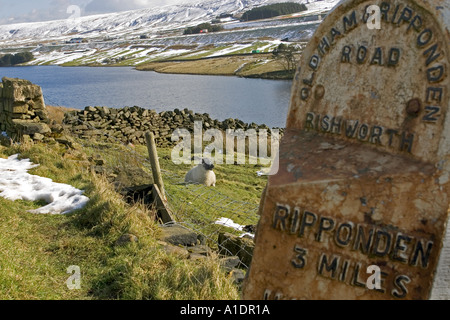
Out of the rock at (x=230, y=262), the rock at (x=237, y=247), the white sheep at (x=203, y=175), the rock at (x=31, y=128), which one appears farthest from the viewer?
the white sheep at (x=203, y=175)

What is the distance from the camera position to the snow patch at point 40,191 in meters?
6.88

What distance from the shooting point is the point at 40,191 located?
7.49 metres

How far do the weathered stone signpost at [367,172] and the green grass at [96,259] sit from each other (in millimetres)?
1502

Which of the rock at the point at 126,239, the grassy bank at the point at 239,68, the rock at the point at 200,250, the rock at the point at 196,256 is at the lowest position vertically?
the grassy bank at the point at 239,68

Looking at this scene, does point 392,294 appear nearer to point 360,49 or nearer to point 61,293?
point 360,49

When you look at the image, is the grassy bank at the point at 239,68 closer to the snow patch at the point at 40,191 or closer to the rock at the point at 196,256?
the snow patch at the point at 40,191

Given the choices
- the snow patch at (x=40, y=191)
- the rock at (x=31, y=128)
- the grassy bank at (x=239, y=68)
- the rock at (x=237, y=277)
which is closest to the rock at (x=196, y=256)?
the rock at (x=237, y=277)

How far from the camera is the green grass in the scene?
406 centimetres

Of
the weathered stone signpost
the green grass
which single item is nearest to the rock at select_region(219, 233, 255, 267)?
the green grass

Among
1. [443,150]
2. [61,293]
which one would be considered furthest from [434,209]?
[61,293]

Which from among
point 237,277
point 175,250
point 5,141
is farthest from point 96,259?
point 5,141

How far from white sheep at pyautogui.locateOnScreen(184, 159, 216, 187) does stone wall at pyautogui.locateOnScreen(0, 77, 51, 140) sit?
4040mm

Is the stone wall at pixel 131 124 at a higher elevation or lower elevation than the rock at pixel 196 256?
lower

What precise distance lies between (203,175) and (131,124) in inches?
366
